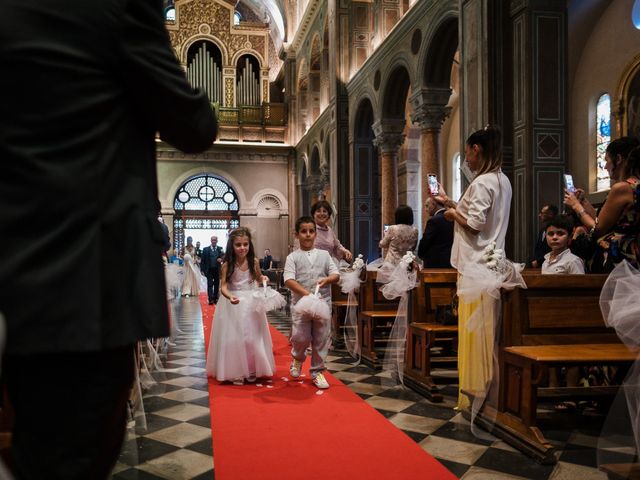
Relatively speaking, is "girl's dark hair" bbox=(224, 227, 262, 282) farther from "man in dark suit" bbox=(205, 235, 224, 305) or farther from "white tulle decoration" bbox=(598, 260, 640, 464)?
"man in dark suit" bbox=(205, 235, 224, 305)

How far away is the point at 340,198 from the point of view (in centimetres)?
1614

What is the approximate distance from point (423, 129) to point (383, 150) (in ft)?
7.76

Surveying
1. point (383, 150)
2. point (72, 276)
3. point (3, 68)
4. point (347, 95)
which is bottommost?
point (72, 276)

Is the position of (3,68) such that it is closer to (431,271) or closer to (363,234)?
(431,271)

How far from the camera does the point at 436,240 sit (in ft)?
20.4

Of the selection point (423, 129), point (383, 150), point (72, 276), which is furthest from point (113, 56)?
point (383, 150)

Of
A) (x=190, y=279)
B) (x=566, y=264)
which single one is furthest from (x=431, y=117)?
(x=190, y=279)

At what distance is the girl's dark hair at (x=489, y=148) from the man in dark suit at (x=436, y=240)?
188cm

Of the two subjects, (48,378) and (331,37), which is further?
(331,37)

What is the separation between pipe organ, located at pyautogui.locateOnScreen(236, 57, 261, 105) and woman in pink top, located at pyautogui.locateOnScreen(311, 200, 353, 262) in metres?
20.2

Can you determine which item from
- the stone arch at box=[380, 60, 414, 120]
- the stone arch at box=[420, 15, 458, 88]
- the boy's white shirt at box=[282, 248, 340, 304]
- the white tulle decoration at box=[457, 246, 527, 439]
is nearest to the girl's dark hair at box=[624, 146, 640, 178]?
the white tulle decoration at box=[457, 246, 527, 439]

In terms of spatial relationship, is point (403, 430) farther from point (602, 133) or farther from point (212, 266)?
point (602, 133)

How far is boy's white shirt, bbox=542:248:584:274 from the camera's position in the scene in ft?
16.7

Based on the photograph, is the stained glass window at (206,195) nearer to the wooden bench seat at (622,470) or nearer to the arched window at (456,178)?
the arched window at (456,178)
